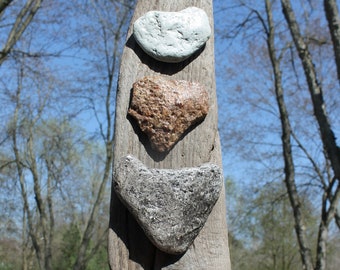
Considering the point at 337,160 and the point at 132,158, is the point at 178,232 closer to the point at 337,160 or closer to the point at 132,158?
the point at 132,158

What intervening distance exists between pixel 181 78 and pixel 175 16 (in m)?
0.33

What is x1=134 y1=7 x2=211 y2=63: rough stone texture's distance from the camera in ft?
7.96

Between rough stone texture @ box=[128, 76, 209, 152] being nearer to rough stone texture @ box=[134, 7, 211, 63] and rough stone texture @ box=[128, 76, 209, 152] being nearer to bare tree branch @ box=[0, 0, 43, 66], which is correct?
rough stone texture @ box=[134, 7, 211, 63]

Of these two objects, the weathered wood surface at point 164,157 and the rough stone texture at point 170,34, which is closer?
the weathered wood surface at point 164,157

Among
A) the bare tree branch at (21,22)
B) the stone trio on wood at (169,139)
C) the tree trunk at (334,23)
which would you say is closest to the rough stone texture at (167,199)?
the stone trio on wood at (169,139)

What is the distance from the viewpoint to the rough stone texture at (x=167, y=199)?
215 cm

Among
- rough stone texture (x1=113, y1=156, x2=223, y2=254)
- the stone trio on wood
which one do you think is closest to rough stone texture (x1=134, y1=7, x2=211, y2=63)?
the stone trio on wood

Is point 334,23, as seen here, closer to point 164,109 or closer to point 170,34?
point 170,34

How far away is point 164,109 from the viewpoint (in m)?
2.31

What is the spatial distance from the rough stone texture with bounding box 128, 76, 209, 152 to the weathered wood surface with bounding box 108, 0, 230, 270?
6 cm

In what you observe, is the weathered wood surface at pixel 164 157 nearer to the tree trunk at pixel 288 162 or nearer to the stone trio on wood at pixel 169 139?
the stone trio on wood at pixel 169 139

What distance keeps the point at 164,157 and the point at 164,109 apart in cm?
25

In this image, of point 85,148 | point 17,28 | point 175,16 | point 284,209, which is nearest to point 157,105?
point 175,16

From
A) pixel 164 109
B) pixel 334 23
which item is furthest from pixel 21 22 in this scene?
pixel 164 109
